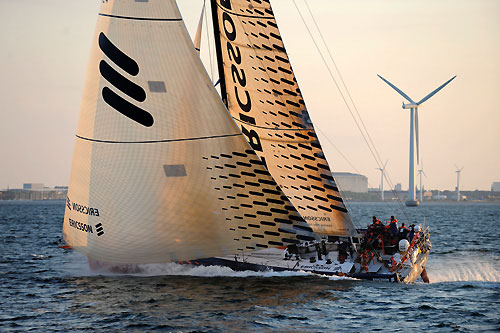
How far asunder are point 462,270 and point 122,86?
18.8m

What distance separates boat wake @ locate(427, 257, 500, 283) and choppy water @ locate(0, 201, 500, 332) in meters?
0.13

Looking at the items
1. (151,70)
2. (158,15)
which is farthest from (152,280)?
(158,15)

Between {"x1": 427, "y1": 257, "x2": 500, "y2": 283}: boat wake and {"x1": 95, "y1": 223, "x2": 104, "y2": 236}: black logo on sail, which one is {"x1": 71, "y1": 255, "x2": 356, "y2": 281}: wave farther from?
{"x1": 427, "y1": 257, "x2": 500, "y2": 283}: boat wake

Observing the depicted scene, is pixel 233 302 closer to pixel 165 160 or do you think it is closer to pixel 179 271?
pixel 165 160

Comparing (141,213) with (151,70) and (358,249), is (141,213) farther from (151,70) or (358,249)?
(358,249)

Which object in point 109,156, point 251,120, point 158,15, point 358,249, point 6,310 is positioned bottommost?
point 6,310

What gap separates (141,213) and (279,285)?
230 inches

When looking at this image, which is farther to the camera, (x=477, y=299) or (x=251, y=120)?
(x=251, y=120)

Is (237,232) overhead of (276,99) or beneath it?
beneath

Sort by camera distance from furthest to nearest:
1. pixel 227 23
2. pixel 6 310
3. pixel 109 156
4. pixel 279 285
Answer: pixel 227 23 < pixel 279 285 < pixel 109 156 < pixel 6 310

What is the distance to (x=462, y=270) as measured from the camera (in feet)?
102

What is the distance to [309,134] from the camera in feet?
86.8

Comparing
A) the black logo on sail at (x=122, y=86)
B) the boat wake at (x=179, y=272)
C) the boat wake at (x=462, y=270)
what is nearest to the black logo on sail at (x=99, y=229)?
the black logo on sail at (x=122, y=86)

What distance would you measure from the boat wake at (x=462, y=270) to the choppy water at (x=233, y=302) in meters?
0.13
